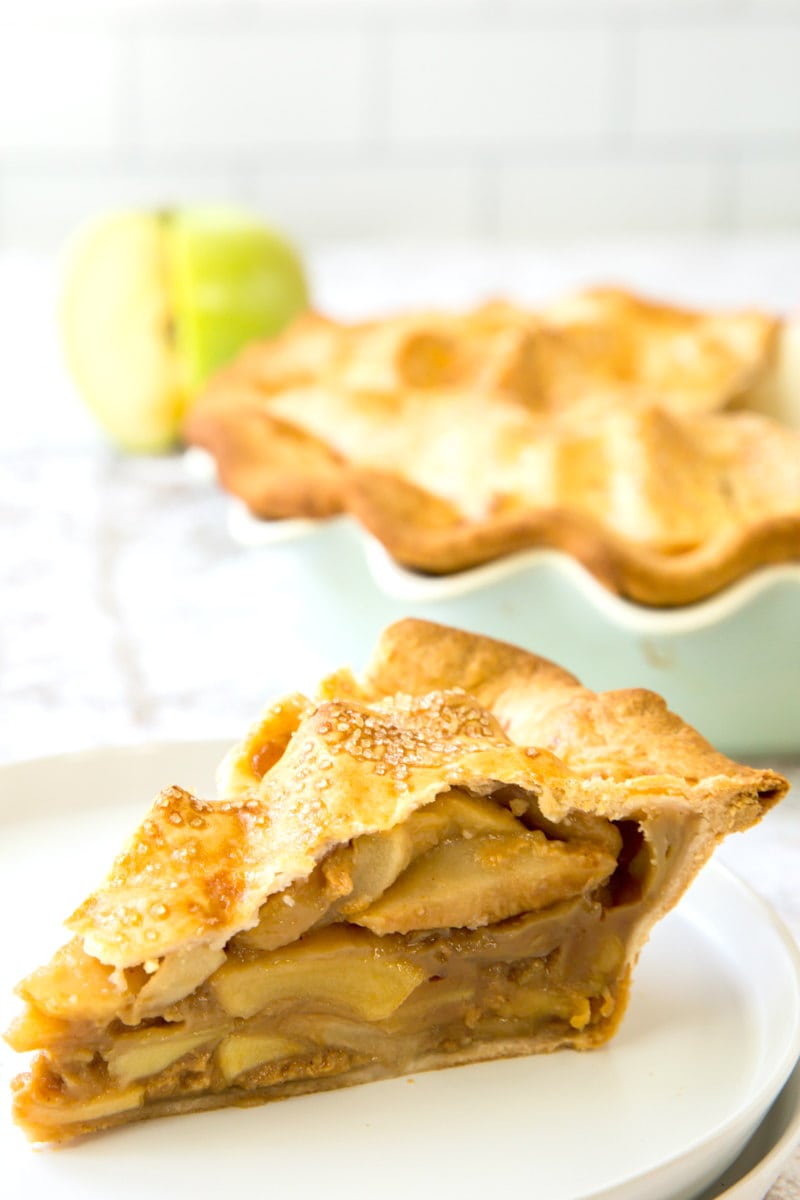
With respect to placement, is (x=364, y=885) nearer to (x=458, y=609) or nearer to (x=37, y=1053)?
(x=37, y=1053)

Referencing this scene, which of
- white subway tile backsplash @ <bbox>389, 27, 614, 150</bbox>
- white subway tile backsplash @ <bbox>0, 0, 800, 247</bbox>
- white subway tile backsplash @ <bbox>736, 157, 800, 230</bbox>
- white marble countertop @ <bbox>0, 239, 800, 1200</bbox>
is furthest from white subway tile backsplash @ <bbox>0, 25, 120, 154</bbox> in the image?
white subway tile backsplash @ <bbox>736, 157, 800, 230</bbox>

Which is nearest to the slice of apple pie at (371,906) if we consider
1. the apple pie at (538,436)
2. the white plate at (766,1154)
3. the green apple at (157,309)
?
the white plate at (766,1154)

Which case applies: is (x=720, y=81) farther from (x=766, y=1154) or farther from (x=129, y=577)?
(x=766, y=1154)

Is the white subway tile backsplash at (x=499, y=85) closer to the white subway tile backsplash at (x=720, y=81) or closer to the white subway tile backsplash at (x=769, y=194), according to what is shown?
the white subway tile backsplash at (x=720, y=81)

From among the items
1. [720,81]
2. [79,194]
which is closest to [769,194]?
[720,81]

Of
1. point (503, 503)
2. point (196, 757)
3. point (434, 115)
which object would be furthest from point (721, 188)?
point (196, 757)

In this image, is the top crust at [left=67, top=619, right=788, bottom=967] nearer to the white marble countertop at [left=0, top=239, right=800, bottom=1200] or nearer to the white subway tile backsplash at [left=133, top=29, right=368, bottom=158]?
the white marble countertop at [left=0, top=239, right=800, bottom=1200]
